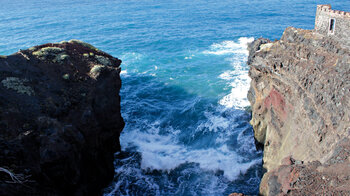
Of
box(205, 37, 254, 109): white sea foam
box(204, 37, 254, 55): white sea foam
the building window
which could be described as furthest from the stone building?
box(204, 37, 254, 55): white sea foam

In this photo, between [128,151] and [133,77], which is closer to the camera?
[128,151]

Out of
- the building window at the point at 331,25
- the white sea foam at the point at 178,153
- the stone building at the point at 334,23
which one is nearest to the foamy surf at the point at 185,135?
the white sea foam at the point at 178,153

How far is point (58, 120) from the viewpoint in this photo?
21.1 m

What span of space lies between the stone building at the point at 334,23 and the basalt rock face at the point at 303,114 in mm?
618

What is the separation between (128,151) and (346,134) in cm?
2119

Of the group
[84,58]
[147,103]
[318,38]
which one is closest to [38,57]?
[84,58]

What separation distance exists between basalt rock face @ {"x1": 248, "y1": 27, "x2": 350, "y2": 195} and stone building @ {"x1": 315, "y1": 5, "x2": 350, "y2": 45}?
62 centimetres

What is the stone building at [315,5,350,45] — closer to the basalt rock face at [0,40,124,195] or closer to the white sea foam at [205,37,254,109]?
the white sea foam at [205,37,254,109]

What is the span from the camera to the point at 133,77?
47.5m

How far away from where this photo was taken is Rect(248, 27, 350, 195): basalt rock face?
14.3m

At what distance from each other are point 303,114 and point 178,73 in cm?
2931

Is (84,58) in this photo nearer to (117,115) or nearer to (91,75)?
(91,75)

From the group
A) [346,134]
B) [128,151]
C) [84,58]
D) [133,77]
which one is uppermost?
[84,58]

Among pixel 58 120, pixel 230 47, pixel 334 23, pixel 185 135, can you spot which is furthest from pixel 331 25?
pixel 230 47
